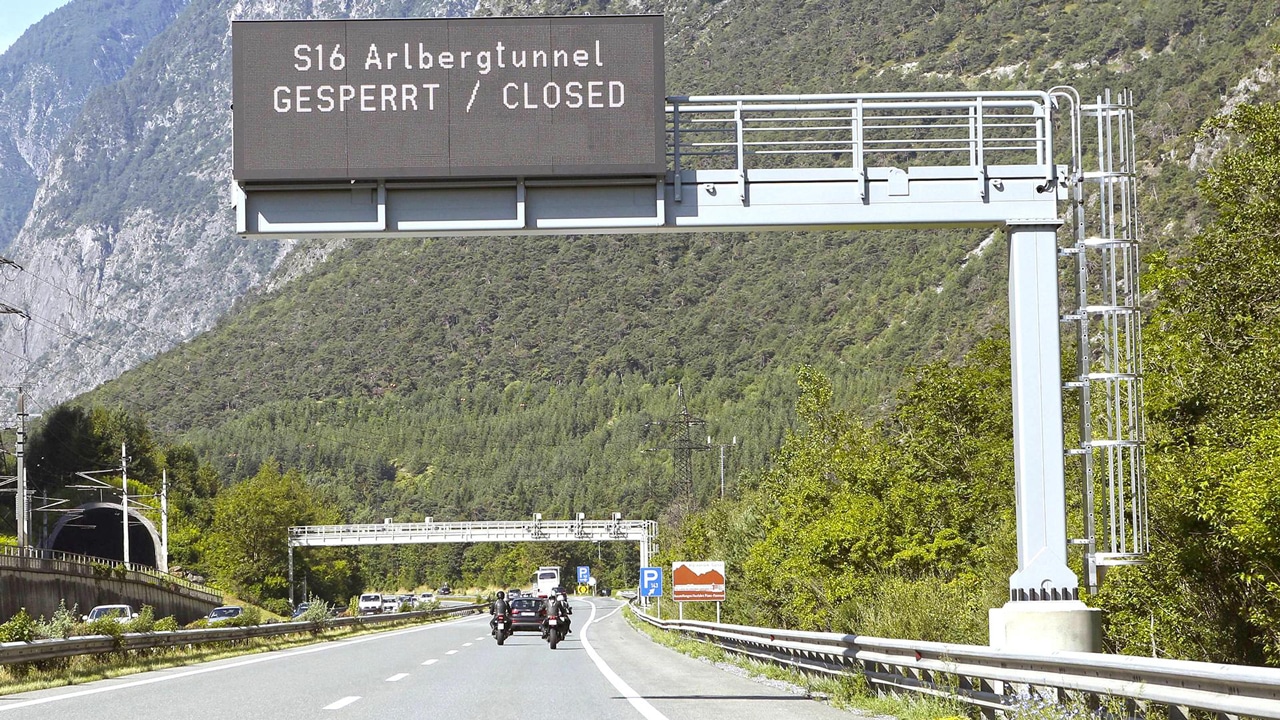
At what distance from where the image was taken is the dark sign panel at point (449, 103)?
19281 millimetres

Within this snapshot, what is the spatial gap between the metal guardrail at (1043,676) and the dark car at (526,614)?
2644 centimetres

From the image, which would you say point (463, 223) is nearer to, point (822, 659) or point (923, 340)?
point (822, 659)

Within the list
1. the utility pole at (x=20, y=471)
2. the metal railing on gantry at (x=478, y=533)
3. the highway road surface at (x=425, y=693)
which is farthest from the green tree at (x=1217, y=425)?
the metal railing on gantry at (x=478, y=533)

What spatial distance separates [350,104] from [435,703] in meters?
7.70

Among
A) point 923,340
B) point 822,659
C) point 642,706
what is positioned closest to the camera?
point 642,706

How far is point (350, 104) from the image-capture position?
19281mm

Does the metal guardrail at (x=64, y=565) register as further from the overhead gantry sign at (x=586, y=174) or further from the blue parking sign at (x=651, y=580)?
the overhead gantry sign at (x=586, y=174)

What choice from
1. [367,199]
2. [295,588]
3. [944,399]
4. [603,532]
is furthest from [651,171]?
[295,588]

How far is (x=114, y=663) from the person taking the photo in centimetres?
2705

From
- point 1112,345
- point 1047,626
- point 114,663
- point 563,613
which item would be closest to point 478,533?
point 563,613

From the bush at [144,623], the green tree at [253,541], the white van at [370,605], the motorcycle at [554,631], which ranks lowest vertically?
the white van at [370,605]

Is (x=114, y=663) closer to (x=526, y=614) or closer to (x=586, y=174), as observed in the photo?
(x=586, y=174)

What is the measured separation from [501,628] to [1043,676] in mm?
32475

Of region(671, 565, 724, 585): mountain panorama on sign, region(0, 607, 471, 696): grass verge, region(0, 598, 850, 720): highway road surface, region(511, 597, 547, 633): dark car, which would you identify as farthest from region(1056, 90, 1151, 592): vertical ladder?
region(511, 597, 547, 633): dark car
